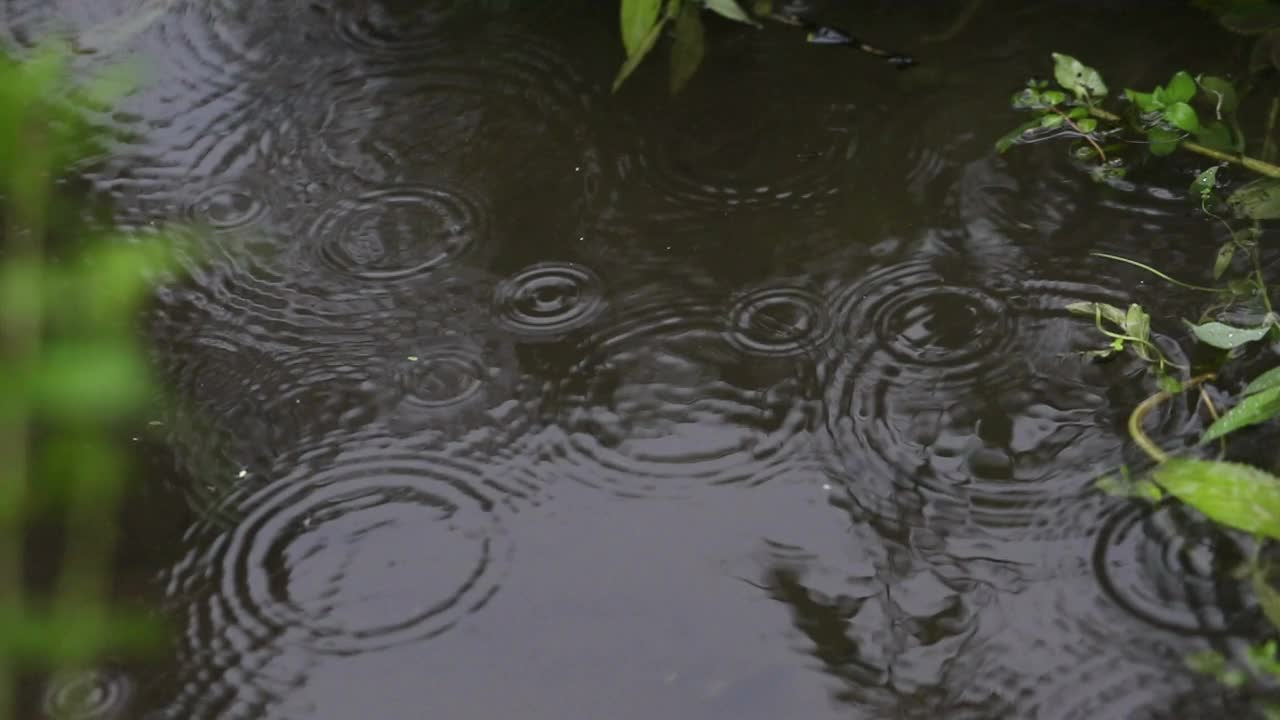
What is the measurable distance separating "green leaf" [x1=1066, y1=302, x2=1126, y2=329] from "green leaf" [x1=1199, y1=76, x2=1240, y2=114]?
0.37 m

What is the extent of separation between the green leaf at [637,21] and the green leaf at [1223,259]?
85cm

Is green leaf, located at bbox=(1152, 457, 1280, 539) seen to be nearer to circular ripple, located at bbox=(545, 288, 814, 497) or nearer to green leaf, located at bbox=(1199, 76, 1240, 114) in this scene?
circular ripple, located at bbox=(545, 288, 814, 497)

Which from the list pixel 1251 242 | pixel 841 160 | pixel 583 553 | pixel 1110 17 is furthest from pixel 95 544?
pixel 1110 17

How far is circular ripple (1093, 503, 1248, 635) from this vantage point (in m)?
1.47

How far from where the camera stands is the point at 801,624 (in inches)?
60.4

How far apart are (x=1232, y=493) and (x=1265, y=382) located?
20 cm

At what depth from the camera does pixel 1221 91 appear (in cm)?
194

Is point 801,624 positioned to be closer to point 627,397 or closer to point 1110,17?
point 627,397

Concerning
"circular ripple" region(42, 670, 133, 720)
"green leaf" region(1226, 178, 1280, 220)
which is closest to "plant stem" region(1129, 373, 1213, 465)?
"green leaf" region(1226, 178, 1280, 220)

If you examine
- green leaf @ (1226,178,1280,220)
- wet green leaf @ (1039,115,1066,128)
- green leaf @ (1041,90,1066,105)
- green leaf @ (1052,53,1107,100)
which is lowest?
green leaf @ (1226,178,1280,220)

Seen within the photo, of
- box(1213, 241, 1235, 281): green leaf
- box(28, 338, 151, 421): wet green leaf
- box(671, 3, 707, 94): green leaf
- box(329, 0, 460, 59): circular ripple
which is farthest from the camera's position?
box(329, 0, 460, 59): circular ripple

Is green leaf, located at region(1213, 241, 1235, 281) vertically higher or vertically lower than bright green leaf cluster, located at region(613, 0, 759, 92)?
lower

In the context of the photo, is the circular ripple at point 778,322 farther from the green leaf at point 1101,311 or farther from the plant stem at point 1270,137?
the plant stem at point 1270,137

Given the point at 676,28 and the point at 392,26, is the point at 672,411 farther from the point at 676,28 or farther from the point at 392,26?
the point at 392,26
